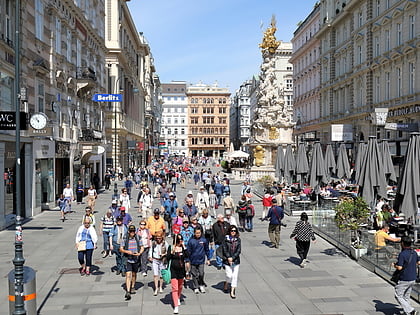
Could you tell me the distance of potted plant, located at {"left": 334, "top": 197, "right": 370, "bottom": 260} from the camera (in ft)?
44.0

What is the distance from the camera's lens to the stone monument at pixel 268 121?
45.8 metres

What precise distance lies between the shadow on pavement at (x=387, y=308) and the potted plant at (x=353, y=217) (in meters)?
3.70

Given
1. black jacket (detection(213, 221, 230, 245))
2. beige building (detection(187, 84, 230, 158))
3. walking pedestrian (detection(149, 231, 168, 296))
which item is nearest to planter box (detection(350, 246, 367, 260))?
black jacket (detection(213, 221, 230, 245))

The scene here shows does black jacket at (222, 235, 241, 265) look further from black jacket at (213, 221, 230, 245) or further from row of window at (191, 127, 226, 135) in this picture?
row of window at (191, 127, 226, 135)

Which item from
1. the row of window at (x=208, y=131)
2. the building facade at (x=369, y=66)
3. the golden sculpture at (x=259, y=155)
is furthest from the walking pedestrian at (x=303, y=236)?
the row of window at (x=208, y=131)

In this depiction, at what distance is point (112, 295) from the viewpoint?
10.1 metres

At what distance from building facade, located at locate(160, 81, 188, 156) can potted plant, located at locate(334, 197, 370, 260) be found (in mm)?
125713

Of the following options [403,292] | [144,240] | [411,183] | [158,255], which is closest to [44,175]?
[144,240]

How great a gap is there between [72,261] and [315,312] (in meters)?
7.20

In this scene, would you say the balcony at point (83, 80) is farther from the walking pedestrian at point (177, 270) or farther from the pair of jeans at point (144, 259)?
the walking pedestrian at point (177, 270)

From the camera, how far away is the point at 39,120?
1952 centimetres

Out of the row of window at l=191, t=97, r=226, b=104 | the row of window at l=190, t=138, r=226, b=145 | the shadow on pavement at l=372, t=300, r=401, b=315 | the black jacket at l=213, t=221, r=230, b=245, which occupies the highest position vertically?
the row of window at l=191, t=97, r=226, b=104

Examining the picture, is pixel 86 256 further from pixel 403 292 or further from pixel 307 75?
pixel 307 75

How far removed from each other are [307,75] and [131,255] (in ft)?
199
